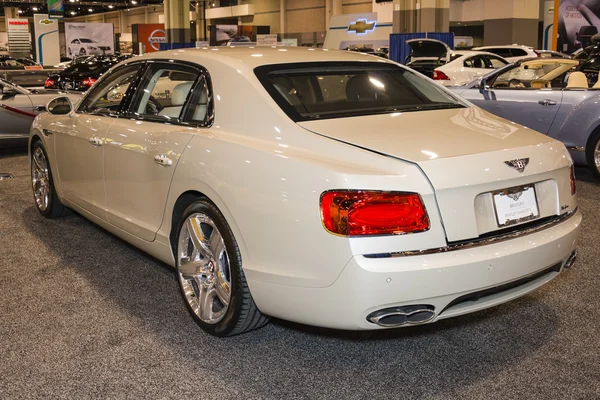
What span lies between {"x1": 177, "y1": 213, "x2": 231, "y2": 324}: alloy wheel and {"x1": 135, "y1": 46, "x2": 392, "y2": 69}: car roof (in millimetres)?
887

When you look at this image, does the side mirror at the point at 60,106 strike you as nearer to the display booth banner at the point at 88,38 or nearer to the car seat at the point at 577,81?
the car seat at the point at 577,81

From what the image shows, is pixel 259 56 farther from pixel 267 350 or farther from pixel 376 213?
pixel 267 350

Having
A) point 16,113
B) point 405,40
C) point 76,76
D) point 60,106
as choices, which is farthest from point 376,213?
point 405,40

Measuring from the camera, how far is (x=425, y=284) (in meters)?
2.63

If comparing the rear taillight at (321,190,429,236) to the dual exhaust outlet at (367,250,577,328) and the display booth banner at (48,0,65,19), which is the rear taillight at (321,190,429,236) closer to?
the dual exhaust outlet at (367,250,577,328)

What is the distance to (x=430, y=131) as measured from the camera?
10.1 feet

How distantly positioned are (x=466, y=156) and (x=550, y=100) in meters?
5.41

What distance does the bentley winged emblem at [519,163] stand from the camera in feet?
9.37

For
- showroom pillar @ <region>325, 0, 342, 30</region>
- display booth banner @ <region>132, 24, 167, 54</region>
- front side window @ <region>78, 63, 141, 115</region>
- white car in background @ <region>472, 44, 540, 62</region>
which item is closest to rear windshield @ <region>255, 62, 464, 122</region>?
front side window @ <region>78, 63, 141, 115</region>

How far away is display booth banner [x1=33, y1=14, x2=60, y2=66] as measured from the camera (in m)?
29.7

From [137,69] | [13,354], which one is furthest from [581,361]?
[137,69]

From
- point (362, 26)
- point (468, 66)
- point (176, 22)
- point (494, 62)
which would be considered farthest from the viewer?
point (176, 22)

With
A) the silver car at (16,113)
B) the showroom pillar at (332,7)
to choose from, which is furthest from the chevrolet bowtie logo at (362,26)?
the silver car at (16,113)

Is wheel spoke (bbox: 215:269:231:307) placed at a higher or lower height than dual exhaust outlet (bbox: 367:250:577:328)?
lower
